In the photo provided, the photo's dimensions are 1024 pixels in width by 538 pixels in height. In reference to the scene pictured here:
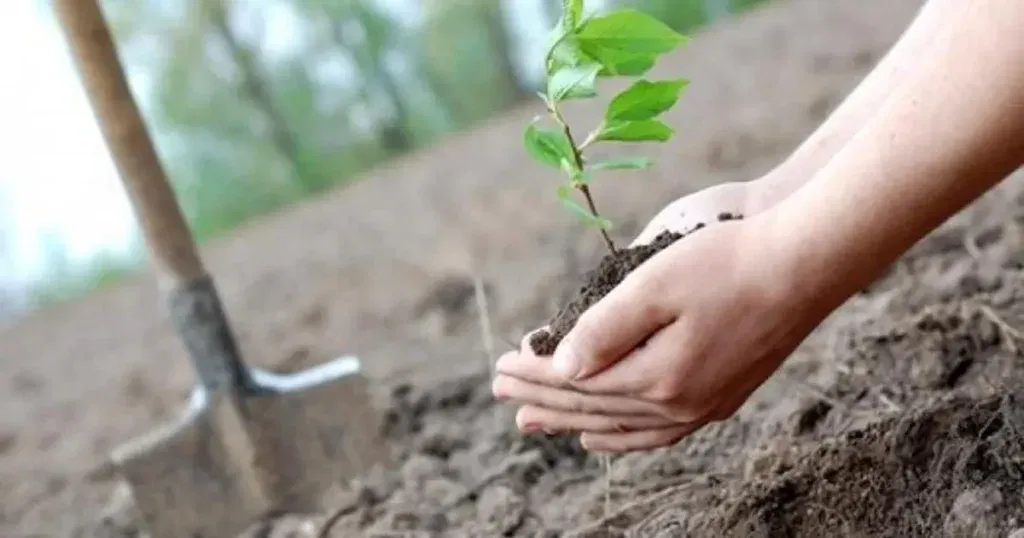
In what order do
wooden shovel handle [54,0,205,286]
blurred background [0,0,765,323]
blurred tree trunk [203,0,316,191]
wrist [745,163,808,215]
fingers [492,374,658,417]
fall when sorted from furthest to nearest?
blurred tree trunk [203,0,316,191] < blurred background [0,0,765,323] < wooden shovel handle [54,0,205,286] < wrist [745,163,808,215] < fingers [492,374,658,417]

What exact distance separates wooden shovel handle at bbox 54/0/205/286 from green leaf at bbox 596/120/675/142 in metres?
0.76

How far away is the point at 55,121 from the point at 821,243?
9.71ft

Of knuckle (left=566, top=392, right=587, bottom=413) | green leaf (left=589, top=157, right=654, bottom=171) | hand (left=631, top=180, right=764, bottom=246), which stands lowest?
knuckle (left=566, top=392, right=587, bottom=413)

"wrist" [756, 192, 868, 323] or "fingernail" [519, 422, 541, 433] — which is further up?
"wrist" [756, 192, 868, 323]

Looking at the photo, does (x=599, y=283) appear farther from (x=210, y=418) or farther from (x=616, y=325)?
(x=210, y=418)

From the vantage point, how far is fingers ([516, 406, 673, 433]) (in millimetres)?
837

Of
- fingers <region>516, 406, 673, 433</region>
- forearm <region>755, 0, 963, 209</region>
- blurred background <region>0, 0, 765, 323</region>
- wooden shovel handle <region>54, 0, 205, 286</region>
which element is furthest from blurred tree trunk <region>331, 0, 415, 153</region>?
fingers <region>516, 406, 673, 433</region>

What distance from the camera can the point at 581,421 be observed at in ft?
2.80

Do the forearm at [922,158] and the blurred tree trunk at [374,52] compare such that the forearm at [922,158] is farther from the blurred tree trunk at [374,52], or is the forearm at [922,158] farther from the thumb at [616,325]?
the blurred tree trunk at [374,52]

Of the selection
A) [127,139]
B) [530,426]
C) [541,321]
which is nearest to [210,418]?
[127,139]

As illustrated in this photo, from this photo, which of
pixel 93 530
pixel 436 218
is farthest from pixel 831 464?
pixel 436 218

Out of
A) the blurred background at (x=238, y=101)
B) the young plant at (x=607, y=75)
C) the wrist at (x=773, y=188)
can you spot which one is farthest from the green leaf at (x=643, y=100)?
the blurred background at (x=238, y=101)

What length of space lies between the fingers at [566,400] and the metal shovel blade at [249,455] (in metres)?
0.62

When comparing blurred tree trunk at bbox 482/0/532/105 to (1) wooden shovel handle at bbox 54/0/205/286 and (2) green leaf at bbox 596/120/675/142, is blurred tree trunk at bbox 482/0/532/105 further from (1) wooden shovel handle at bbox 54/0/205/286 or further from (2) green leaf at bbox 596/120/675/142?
(2) green leaf at bbox 596/120/675/142
